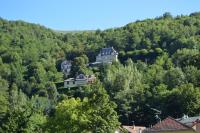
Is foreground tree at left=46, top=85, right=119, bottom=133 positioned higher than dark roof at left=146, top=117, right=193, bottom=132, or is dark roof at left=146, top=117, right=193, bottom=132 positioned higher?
foreground tree at left=46, top=85, right=119, bottom=133

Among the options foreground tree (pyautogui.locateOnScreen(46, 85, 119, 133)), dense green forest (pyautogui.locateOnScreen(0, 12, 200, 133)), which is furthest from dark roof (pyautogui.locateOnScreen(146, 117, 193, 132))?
foreground tree (pyautogui.locateOnScreen(46, 85, 119, 133))

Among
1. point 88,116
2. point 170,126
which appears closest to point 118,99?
point 170,126

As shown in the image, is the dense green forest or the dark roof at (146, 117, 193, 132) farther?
the dark roof at (146, 117, 193, 132)

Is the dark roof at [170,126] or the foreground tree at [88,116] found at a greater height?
the foreground tree at [88,116]

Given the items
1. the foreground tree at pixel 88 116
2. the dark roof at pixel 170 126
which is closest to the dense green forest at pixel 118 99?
the foreground tree at pixel 88 116

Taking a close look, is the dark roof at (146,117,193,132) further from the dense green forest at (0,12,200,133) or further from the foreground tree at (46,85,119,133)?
the foreground tree at (46,85,119,133)

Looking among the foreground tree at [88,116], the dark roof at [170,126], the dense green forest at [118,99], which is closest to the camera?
the foreground tree at [88,116]

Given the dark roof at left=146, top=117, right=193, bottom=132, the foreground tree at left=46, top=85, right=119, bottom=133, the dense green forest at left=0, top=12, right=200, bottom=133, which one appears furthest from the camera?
the dark roof at left=146, top=117, right=193, bottom=132

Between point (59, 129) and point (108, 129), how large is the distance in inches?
330

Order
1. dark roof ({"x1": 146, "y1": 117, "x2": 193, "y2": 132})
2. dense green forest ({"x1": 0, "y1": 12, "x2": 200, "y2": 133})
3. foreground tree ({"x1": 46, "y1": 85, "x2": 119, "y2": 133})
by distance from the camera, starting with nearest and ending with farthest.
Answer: foreground tree ({"x1": 46, "y1": 85, "x2": 119, "y2": 133})
dense green forest ({"x1": 0, "y1": 12, "x2": 200, "y2": 133})
dark roof ({"x1": 146, "y1": 117, "x2": 193, "y2": 132})

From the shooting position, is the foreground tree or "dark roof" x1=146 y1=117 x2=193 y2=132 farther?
"dark roof" x1=146 y1=117 x2=193 y2=132

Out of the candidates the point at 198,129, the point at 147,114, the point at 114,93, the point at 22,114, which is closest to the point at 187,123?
the point at 198,129

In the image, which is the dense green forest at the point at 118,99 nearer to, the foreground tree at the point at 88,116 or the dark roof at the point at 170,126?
the foreground tree at the point at 88,116

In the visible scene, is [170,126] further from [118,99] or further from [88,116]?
[118,99]
